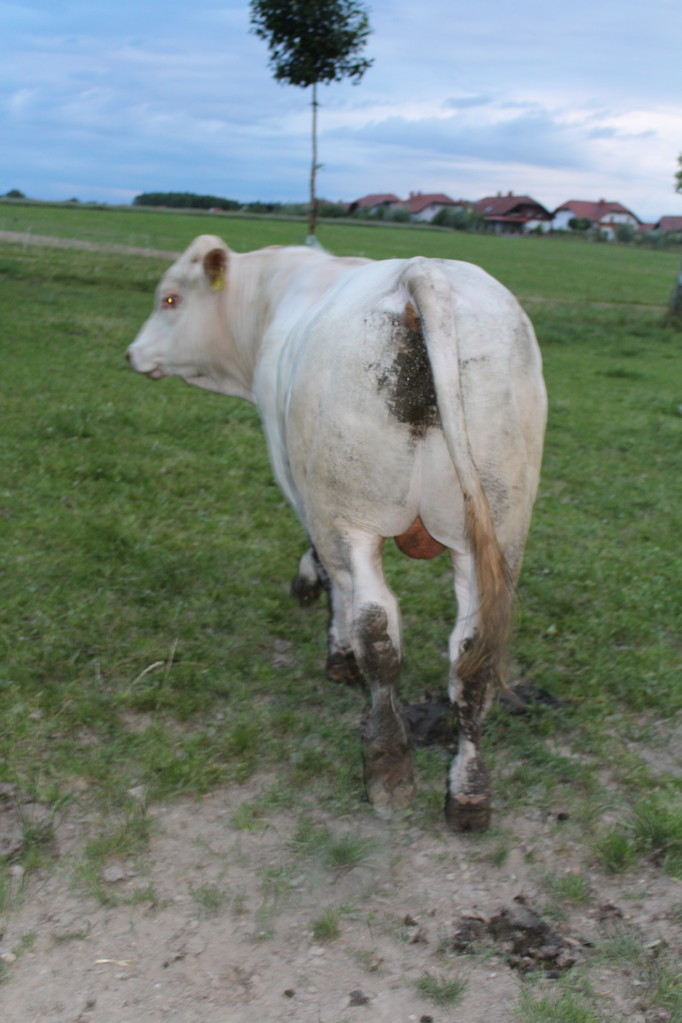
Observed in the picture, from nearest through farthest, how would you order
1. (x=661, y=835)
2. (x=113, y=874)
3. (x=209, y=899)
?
1. (x=209, y=899)
2. (x=113, y=874)
3. (x=661, y=835)

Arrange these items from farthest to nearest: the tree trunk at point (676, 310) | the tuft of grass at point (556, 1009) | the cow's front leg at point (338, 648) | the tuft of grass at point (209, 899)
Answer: the tree trunk at point (676, 310) → the cow's front leg at point (338, 648) → the tuft of grass at point (209, 899) → the tuft of grass at point (556, 1009)

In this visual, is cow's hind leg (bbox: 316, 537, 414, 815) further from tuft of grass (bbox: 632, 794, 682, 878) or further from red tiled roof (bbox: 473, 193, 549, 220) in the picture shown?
red tiled roof (bbox: 473, 193, 549, 220)

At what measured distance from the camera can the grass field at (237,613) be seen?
3.81m

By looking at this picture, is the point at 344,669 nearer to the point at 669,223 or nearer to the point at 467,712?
the point at 467,712

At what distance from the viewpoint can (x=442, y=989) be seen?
2613mm

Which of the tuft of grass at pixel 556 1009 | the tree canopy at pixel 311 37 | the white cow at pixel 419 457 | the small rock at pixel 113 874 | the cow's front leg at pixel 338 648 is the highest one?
the tree canopy at pixel 311 37

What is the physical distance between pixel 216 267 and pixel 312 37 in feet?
53.8

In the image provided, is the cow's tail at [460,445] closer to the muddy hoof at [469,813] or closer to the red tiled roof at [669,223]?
the muddy hoof at [469,813]

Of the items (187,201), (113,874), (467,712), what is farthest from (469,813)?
(187,201)

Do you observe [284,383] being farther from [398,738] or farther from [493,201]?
[493,201]

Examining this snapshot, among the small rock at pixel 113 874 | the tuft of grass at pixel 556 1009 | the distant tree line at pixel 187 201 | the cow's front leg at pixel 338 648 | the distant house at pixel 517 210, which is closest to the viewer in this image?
the tuft of grass at pixel 556 1009

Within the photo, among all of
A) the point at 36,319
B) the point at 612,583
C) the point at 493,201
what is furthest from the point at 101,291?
the point at 493,201

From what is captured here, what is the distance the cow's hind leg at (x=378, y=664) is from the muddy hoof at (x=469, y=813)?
22 cm

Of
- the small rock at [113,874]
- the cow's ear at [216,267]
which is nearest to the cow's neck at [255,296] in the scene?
the cow's ear at [216,267]
